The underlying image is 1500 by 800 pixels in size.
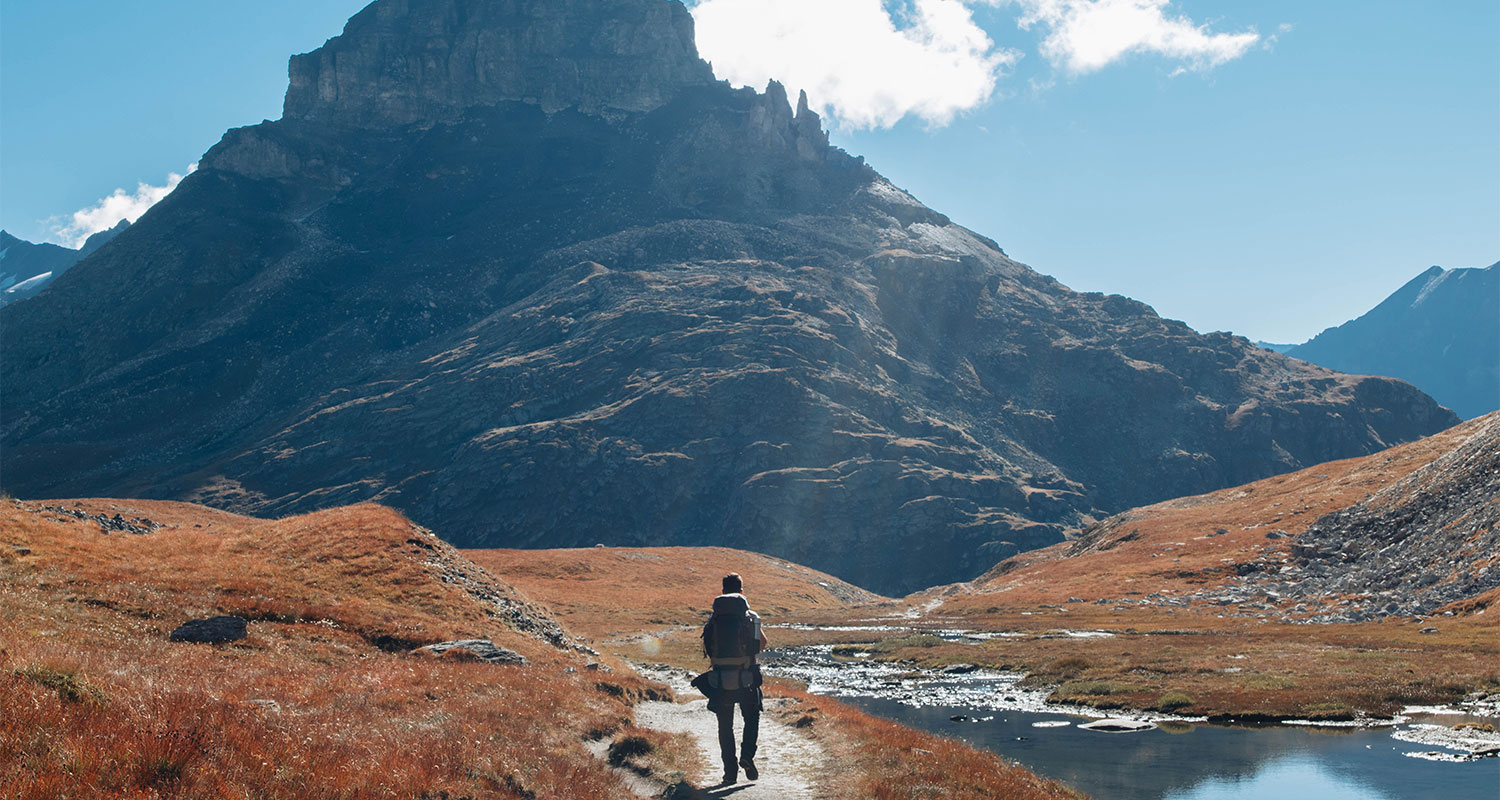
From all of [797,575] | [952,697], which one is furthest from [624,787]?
[797,575]

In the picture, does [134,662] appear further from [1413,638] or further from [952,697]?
[1413,638]

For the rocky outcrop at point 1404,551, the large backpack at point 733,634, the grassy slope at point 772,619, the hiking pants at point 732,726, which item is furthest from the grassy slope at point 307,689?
the rocky outcrop at point 1404,551

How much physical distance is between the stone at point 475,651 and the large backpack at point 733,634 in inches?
606

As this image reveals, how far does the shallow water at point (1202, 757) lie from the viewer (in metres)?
28.3

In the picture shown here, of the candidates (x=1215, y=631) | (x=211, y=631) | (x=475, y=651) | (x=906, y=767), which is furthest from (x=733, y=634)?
(x=1215, y=631)

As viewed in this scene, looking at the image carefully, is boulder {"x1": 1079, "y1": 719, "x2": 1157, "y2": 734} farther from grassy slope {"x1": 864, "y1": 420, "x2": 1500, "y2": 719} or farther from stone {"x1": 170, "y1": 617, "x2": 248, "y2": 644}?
stone {"x1": 170, "y1": 617, "x2": 248, "y2": 644}

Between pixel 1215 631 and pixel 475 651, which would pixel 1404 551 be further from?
pixel 475 651

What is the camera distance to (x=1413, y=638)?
59906mm

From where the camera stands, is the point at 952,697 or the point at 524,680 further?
the point at 952,697

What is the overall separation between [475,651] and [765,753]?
43.7ft

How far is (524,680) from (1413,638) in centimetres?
6076

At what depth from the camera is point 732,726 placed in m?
17.9

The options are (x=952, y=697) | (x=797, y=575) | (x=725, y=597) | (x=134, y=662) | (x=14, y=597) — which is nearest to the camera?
(x=725, y=597)

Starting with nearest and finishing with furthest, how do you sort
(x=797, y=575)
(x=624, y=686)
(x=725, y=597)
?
(x=725, y=597)
(x=624, y=686)
(x=797, y=575)
